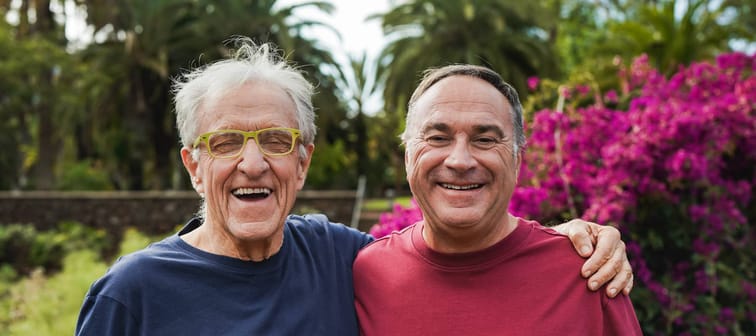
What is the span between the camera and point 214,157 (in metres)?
2.25

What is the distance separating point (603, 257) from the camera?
220 centimetres

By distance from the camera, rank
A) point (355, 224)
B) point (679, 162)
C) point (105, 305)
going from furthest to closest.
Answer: point (355, 224), point (679, 162), point (105, 305)

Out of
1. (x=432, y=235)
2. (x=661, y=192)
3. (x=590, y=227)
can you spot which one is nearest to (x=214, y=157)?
(x=432, y=235)

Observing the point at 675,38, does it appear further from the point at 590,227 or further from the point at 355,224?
the point at 590,227

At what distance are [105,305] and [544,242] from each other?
4.78 ft

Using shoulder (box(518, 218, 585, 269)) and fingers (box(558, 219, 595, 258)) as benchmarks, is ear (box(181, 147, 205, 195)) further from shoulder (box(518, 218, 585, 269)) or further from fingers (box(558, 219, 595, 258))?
fingers (box(558, 219, 595, 258))

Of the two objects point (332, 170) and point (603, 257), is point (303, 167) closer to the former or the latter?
point (603, 257)

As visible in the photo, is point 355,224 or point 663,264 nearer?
point 663,264

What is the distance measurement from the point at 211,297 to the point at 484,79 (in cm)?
119

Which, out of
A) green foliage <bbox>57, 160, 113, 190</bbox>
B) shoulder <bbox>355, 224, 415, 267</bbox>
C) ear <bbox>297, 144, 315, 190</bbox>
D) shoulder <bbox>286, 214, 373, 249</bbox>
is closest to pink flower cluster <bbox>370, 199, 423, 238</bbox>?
shoulder <bbox>286, 214, 373, 249</bbox>

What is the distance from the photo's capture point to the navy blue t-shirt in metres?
2.05

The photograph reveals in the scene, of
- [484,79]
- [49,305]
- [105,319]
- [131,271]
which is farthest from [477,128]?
[49,305]

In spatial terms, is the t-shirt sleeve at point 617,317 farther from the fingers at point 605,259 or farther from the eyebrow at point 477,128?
the eyebrow at point 477,128

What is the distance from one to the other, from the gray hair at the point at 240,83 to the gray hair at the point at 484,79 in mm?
394
